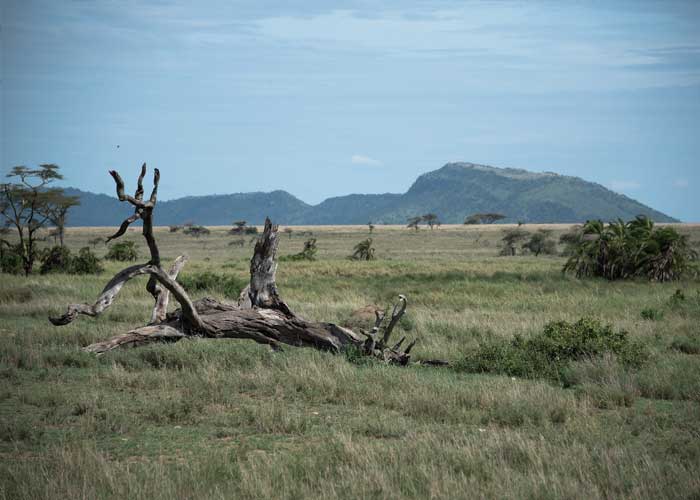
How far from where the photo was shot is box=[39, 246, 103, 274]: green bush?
30.5 meters

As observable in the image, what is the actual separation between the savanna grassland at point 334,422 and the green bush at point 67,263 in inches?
578

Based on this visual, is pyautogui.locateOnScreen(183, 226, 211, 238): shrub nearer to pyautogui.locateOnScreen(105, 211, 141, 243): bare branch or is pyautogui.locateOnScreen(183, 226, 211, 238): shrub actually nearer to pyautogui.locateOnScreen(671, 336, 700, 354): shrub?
pyautogui.locateOnScreen(671, 336, 700, 354): shrub

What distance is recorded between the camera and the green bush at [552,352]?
11.9 meters

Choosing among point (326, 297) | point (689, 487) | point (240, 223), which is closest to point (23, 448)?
point (689, 487)

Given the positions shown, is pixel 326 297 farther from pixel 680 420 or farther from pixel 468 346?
pixel 680 420

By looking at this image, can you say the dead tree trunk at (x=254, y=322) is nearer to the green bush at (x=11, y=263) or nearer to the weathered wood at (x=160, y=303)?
the weathered wood at (x=160, y=303)

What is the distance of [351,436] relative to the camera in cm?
787

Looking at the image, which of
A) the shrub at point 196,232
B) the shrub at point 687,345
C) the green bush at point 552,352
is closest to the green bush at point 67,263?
the green bush at point 552,352

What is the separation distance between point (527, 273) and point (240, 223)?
84.2 meters

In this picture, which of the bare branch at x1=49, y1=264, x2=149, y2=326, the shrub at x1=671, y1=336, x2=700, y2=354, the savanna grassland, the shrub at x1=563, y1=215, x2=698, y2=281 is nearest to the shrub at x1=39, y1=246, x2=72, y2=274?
the savanna grassland

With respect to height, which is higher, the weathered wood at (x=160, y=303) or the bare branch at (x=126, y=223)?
the bare branch at (x=126, y=223)

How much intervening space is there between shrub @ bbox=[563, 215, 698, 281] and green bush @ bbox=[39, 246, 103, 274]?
67.0 ft

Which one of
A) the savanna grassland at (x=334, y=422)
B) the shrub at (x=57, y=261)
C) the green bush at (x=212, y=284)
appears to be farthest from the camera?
the shrub at (x=57, y=261)

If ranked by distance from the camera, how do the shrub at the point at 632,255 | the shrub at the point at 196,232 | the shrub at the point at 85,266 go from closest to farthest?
the shrub at the point at 632,255, the shrub at the point at 85,266, the shrub at the point at 196,232
